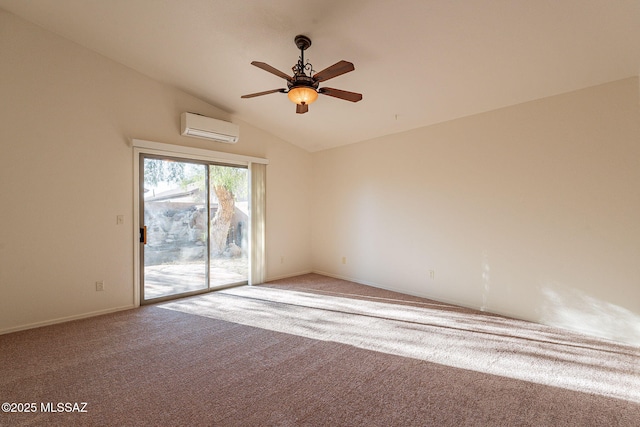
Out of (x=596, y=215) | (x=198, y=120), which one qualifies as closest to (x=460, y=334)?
(x=596, y=215)

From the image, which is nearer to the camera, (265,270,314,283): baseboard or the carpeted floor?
the carpeted floor

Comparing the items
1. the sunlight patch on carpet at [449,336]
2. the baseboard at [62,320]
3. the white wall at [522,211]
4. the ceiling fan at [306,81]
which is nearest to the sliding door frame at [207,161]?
the baseboard at [62,320]

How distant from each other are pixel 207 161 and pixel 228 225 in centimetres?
116

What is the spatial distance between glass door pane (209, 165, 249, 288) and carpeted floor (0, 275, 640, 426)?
1300 mm

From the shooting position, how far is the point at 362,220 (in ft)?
17.7

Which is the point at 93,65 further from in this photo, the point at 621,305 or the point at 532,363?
the point at 621,305

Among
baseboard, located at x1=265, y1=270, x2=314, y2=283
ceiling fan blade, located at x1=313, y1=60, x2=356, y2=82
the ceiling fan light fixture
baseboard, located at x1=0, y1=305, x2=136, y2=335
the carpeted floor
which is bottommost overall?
the carpeted floor

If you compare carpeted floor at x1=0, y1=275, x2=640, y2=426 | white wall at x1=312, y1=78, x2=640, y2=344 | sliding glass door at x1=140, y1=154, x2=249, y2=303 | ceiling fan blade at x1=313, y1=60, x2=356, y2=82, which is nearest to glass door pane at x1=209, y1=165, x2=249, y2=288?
sliding glass door at x1=140, y1=154, x2=249, y2=303

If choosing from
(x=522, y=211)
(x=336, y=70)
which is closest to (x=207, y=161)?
(x=336, y=70)

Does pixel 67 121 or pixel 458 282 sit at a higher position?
pixel 67 121

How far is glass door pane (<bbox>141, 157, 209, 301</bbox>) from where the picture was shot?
427 centimetres

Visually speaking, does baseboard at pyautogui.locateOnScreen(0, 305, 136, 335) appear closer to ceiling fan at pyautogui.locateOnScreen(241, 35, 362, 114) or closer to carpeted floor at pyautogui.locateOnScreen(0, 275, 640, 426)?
carpeted floor at pyautogui.locateOnScreen(0, 275, 640, 426)

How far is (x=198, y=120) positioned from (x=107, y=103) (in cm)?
113

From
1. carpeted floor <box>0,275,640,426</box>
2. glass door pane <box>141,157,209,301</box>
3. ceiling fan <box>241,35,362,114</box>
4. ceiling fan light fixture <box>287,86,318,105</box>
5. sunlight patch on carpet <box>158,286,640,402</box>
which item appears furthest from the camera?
glass door pane <box>141,157,209,301</box>
